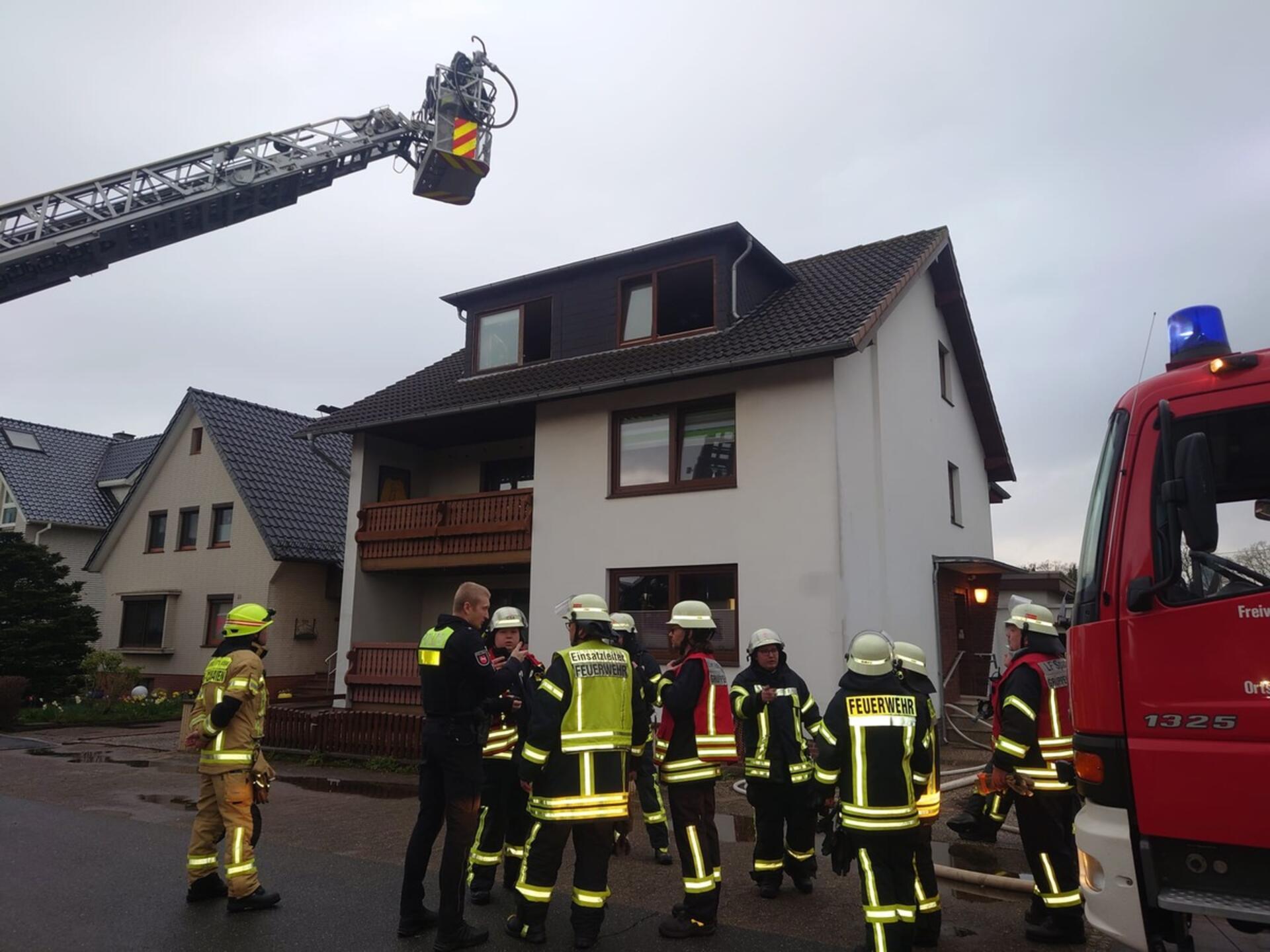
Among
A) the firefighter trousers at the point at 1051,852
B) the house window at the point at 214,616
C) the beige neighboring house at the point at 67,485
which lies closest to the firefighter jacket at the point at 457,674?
the firefighter trousers at the point at 1051,852

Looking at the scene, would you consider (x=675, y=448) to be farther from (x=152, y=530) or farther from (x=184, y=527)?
(x=152, y=530)

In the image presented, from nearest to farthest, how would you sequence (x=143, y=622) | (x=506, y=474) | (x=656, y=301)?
(x=656, y=301), (x=506, y=474), (x=143, y=622)

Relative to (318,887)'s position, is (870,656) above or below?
above

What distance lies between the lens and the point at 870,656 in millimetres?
4785

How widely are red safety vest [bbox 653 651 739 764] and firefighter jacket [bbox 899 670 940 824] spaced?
48.8 inches

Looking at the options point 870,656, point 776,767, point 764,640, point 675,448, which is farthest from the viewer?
point 675,448

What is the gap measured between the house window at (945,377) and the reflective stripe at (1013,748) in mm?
12849

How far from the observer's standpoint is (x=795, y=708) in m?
6.15

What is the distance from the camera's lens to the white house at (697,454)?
12.9 metres

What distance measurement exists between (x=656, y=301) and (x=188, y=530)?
51.9ft

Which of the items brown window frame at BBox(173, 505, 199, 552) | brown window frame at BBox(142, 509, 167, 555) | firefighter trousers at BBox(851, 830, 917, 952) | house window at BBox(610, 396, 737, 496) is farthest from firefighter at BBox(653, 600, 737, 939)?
brown window frame at BBox(142, 509, 167, 555)

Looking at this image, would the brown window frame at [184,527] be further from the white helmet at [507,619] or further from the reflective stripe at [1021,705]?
the reflective stripe at [1021,705]

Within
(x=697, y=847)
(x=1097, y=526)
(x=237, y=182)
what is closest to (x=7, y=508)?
(x=237, y=182)

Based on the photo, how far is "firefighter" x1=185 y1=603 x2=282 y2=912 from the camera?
5.71 m
